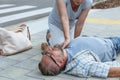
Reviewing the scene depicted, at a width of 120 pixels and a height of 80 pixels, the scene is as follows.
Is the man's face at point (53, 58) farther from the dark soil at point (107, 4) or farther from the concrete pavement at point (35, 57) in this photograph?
the dark soil at point (107, 4)

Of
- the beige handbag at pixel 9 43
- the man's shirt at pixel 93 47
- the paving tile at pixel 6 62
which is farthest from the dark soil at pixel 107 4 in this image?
the paving tile at pixel 6 62

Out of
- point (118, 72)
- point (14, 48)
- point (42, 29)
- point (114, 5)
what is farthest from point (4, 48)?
point (114, 5)

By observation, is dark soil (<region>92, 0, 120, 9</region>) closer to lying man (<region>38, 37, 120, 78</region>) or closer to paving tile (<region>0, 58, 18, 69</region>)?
paving tile (<region>0, 58, 18, 69</region>)

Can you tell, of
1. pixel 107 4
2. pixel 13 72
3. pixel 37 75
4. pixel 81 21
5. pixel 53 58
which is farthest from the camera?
pixel 107 4

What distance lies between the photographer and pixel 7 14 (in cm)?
1030

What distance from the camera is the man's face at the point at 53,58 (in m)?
3.88

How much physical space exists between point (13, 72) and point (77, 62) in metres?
0.88

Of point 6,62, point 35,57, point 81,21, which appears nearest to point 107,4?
point 81,21

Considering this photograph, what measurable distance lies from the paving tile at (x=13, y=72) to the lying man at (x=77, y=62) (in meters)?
0.32

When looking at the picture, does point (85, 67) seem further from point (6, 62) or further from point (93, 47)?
point (6, 62)

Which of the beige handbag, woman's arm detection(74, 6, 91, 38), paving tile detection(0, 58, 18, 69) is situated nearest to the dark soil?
woman's arm detection(74, 6, 91, 38)

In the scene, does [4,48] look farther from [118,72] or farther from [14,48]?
[118,72]

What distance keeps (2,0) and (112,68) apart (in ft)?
39.1

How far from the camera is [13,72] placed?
4227 millimetres
